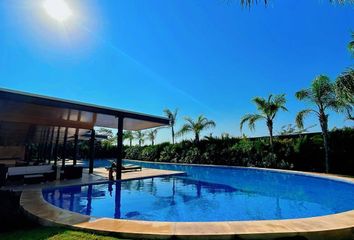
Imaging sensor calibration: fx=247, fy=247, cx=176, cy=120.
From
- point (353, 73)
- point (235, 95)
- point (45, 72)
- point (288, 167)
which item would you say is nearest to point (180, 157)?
point (235, 95)

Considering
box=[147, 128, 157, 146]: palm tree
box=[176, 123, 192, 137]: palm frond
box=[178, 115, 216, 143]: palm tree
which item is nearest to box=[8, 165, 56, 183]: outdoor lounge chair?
box=[178, 115, 216, 143]: palm tree

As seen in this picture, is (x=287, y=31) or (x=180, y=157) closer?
(x=287, y=31)

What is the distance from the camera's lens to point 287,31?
1550 cm

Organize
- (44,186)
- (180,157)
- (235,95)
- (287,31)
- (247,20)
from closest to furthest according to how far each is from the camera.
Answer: (44,186) < (247,20) < (287,31) < (235,95) < (180,157)

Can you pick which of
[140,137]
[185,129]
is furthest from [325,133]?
[140,137]

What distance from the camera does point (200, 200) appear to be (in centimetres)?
1021

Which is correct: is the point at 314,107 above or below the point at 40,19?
below

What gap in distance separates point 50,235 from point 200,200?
20.8 feet

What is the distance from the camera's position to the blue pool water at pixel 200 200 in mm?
8078

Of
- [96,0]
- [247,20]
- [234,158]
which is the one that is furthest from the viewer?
[234,158]

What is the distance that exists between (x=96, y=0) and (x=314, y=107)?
1547 centimetres

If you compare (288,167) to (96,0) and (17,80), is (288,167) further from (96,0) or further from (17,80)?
(17,80)

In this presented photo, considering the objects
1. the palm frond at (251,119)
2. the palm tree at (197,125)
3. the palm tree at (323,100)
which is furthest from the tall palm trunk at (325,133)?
the palm tree at (197,125)

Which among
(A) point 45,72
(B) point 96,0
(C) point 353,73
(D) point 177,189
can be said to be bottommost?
(D) point 177,189
